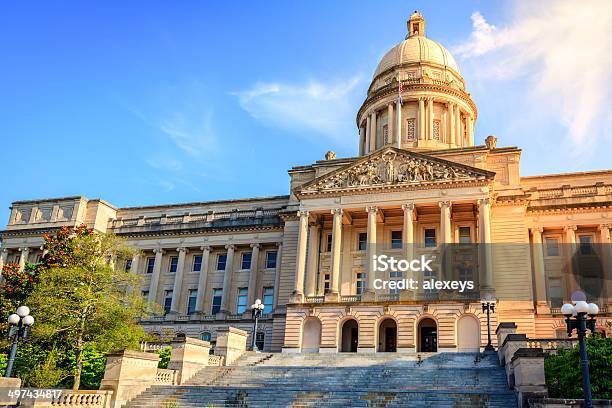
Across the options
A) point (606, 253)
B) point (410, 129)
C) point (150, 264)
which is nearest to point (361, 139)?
point (410, 129)

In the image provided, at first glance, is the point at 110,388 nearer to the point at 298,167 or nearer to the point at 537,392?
the point at 537,392

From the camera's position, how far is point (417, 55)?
65125mm

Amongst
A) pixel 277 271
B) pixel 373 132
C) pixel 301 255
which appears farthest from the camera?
pixel 373 132

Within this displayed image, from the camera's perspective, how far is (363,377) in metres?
28.3

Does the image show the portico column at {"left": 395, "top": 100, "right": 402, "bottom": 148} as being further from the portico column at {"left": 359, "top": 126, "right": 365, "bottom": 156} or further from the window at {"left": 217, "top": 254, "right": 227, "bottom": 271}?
the window at {"left": 217, "top": 254, "right": 227, "bottom": 271}

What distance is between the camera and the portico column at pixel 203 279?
52.2 meters

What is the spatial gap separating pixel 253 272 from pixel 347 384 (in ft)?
85.3

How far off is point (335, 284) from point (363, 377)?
14562 mm

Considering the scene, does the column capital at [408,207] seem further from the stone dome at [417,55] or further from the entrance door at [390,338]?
the stone dome at [417,55]

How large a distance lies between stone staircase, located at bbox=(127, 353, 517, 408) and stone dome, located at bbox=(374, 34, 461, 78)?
40394mm

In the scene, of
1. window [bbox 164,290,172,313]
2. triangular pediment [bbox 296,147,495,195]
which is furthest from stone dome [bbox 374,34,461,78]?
window [bbox 164,290,172,313]

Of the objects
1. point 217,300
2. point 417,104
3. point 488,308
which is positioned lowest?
point 488,308

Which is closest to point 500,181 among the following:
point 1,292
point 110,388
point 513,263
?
point 513,263

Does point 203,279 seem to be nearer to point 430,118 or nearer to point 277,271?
point 277,271
